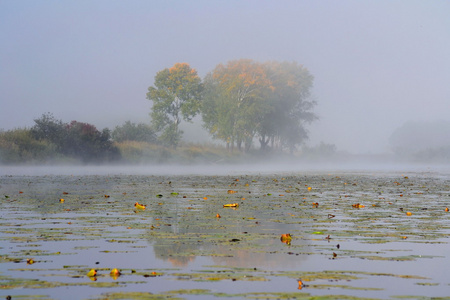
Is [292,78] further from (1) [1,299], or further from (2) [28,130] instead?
(1) [1,299]

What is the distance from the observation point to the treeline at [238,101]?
249ft

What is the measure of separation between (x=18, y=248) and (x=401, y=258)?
494 centimetres

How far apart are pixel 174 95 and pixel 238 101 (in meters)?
9.02

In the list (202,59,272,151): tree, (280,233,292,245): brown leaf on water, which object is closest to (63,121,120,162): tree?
(202,59,272,151): tree

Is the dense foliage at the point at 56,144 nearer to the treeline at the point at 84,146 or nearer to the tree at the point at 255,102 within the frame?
the treeline at the point at 84,146

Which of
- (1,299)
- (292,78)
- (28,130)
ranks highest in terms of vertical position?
(292,78)

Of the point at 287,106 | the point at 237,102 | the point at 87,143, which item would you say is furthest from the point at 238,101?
the point at 87,143

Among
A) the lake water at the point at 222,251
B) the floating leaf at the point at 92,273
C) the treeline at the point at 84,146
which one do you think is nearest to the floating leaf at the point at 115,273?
the lake water at the point at 222,251

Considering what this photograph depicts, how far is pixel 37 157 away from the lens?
49.6 m

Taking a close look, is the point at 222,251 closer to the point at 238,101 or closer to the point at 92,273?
the point at 92,273

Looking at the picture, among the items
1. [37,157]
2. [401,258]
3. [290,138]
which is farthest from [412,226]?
[290,138]

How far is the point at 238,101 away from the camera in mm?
80875

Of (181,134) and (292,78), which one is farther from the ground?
(292,78)

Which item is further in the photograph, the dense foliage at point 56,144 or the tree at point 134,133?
the tree at point 134,133
